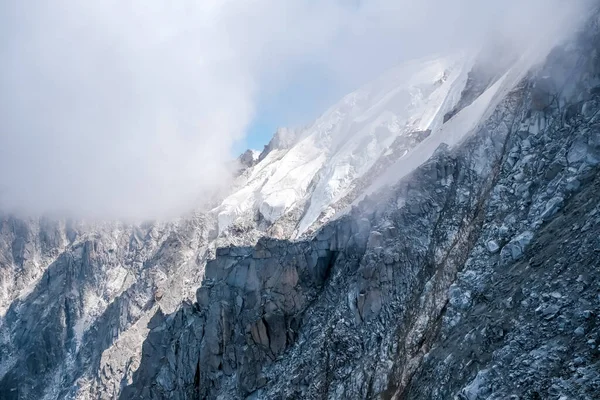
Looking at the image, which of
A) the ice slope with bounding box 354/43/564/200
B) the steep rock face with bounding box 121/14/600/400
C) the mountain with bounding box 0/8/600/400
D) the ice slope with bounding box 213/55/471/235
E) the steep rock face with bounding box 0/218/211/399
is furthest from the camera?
the steep rock face with bounding box 0/218/211/399

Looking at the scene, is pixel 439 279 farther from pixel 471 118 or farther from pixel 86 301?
pixel 86 301

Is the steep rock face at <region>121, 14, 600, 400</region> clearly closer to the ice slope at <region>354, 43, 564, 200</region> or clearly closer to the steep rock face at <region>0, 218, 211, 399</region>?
the ice slope at <region>354, 43, 564, 200</region>

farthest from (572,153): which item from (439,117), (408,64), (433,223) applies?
(408,64)

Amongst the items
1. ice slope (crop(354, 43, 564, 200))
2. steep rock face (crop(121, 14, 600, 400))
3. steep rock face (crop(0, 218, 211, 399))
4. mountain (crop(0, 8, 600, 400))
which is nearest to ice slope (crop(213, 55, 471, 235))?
mountain (crop(0, 8, 600, 400))

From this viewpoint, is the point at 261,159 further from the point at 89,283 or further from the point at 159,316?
the point at 159,316

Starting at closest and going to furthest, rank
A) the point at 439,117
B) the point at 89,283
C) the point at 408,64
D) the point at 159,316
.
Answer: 1. the point at 159,316
2. the point at 439,117
3. the point at 408,64
4. the point at 89,283

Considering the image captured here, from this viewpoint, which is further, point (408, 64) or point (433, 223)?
point (408, 64)
